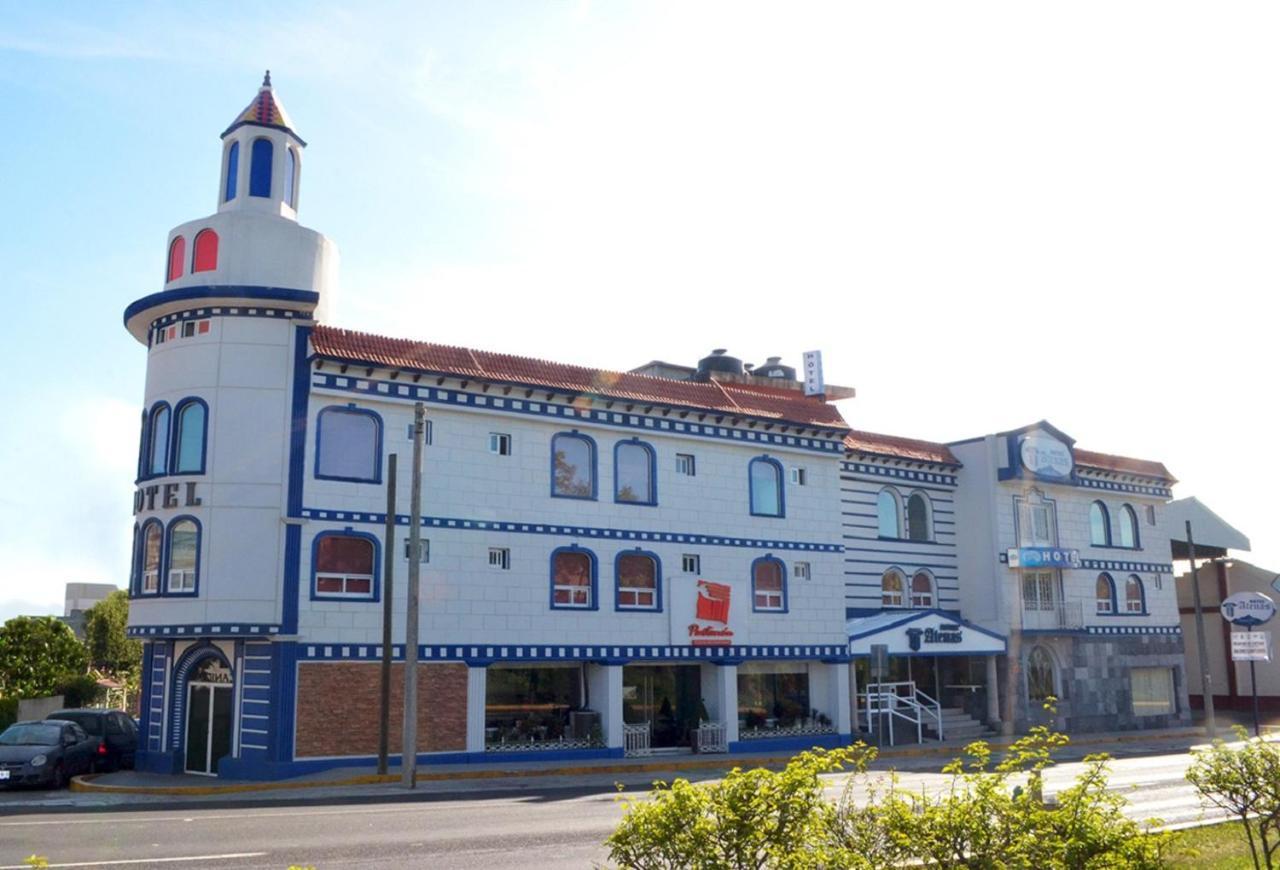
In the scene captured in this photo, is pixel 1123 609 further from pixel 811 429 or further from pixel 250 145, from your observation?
pixel 250 145

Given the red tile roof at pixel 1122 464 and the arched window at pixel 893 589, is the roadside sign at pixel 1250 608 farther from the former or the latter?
the arched window at pixel 893 589

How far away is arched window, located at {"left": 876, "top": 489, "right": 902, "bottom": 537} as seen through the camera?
38156 mm

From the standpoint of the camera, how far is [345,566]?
2633 centimetres

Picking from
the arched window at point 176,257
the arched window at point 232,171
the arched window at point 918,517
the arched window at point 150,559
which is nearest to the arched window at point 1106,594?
the arched window at point 918,517

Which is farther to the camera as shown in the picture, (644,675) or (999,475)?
(999,475)

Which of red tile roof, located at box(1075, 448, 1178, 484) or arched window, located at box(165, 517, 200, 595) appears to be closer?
arched window, located at box(165, 517, 200, 595)

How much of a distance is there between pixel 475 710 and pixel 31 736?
9.35 metres

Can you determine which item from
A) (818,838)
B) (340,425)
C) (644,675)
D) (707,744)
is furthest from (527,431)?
(818,838)

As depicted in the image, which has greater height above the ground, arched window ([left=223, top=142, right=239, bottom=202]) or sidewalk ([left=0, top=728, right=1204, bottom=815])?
arched window ([left=223, top=142, right=239, bottom=202])

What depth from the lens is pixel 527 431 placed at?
29.3 metres

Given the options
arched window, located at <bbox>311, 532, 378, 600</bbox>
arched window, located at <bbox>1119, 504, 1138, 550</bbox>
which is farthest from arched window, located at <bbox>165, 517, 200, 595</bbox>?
arched window, located at <bbox>1119, 504, 1138, 550</bbox>

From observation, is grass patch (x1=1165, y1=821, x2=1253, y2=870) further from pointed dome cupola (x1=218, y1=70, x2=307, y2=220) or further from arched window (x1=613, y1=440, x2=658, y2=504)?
pointed dome cupola (x1=218, y1=70, x2=307, y2=220)

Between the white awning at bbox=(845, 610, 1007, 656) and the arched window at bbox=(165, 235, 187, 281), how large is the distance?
21.1 metres

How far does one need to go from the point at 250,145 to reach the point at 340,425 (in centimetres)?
767
